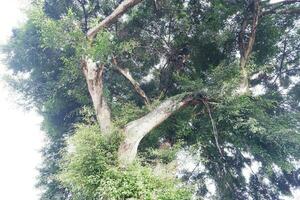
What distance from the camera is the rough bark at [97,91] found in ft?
39.5

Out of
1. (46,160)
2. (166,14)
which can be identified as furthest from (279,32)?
(46,160)

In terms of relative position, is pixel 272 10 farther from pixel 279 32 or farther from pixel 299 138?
pixel 299 138

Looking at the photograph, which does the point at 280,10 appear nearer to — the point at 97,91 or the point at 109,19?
the point at 109,19

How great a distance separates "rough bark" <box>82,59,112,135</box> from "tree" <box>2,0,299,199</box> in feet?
0.13

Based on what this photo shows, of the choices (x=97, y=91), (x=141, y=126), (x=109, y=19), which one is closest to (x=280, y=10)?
(x=109, y=19)

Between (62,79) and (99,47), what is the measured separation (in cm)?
376

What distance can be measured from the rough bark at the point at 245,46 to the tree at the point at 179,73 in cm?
4

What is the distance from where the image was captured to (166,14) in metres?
15.7

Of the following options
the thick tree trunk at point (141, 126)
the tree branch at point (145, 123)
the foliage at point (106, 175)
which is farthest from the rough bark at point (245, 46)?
the foliage at point (106, 175)

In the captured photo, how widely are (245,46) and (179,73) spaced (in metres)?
3.19

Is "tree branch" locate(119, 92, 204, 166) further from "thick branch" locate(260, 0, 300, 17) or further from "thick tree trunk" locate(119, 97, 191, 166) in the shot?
"thick branch" locate(260, 0, 300, 17)

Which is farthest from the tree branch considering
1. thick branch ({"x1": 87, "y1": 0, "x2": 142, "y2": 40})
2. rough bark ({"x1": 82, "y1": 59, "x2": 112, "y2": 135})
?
thick branch ({"x1": 87, "y1": 0, "x2": 142, "y2": 40})

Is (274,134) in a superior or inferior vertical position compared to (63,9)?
inferior

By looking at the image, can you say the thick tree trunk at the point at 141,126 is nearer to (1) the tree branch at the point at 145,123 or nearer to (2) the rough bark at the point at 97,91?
(1) the tree branch at the point at 145,123
